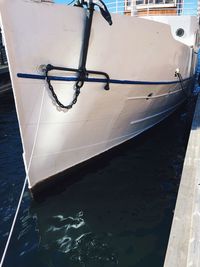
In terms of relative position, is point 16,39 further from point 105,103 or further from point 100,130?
point 100,130

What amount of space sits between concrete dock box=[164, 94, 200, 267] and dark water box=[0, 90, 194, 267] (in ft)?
2.41

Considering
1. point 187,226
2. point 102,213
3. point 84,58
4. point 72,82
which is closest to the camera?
point 187,226

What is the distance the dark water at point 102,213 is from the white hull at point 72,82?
446mm

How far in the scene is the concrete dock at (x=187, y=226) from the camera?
2.52 m

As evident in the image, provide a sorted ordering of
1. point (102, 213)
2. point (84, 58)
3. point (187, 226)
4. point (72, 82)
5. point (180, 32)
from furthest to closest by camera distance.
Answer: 1. point (180, 32)
2. point (102, 213)
3. point (72, 82)
4. point (84, 58)
5. point (187, 226)

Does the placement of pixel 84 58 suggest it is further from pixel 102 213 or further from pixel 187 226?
pixel 187 226

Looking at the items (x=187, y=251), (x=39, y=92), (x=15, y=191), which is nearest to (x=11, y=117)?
(x=15, y=191)

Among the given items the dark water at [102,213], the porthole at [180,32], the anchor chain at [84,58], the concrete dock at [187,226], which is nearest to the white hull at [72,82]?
the anchor chain at [84,58]

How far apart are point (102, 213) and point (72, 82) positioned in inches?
77.2

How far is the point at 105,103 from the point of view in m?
4.75

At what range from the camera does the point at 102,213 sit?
4289 mm

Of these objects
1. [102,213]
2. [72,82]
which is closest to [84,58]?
[72,82]

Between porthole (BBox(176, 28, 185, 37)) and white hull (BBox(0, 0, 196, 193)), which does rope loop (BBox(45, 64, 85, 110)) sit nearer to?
white hull (BBox(0, 0, 196, 193))

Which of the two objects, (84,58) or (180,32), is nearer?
(84,58)
